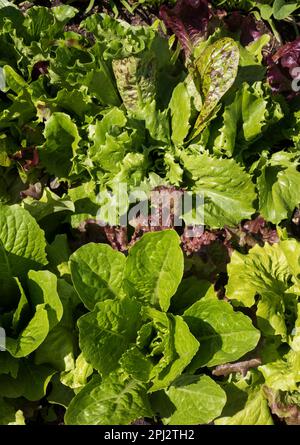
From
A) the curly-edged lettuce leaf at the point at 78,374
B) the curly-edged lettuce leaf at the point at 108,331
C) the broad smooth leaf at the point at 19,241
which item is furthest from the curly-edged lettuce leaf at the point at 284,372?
the broad smooth leaf at the point at 19,241

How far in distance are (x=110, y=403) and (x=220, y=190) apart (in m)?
0.85

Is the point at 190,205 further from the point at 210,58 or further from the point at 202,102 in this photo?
the point at 210,58

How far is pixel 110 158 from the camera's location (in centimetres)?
207

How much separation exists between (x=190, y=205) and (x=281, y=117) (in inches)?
18.2

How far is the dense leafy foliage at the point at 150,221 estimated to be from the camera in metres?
1.77

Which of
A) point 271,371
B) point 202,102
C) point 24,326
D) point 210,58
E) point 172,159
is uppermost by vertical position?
point 210,58

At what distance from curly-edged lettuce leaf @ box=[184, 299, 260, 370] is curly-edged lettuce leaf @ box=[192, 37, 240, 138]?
0.67 meters

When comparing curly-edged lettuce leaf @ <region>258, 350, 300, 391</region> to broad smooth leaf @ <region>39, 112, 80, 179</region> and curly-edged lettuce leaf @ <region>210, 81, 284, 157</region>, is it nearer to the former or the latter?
curly-edged lettuce leaf @ <region>210, 81, 284, 157</region>
